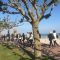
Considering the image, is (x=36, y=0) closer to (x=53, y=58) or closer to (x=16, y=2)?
(x=16, y=2)

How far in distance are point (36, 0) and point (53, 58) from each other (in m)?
3.54

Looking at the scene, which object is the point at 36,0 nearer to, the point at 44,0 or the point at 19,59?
the point at 44,0

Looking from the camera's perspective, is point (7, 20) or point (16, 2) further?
point (7, 20)

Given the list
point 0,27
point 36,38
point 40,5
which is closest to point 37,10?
point 40,5

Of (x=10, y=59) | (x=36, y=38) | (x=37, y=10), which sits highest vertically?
(x=37, y=10)

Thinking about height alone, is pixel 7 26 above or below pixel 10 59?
above

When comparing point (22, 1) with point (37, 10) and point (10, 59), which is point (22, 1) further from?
point (10, 59)

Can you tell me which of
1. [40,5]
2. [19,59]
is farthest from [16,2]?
[19,59]

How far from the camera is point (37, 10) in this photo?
54.7ft

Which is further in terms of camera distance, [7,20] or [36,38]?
[7,20]

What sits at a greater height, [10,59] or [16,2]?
[16,2]

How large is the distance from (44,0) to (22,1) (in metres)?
1.35

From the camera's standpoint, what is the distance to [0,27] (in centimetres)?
5525

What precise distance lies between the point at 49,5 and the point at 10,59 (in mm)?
4038
